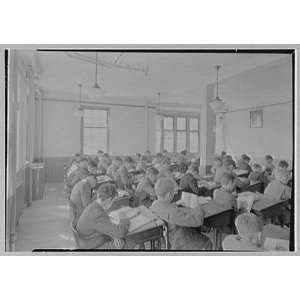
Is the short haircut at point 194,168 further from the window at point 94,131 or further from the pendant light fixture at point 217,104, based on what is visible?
the window at point 94,131

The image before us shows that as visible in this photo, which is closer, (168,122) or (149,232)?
(149,232)

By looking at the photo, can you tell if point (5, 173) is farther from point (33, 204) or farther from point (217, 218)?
point (217, 218)

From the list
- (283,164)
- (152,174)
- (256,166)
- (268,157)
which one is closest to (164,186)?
(152,174)

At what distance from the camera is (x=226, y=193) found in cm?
232

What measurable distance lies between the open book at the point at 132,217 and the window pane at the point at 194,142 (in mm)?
609

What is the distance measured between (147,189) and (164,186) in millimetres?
128

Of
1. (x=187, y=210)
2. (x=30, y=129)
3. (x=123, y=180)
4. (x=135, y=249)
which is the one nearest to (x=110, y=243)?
(x=135, y=249)

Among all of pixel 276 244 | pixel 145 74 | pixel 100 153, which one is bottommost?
pixel 276 244

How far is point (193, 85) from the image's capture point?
2330 mm

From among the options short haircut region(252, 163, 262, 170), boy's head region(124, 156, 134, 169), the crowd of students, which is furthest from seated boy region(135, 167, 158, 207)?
short haircut region(252, 163, 262, 170)

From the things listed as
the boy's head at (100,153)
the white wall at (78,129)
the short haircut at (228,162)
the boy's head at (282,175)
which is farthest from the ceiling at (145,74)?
the boy's head at (282,175)

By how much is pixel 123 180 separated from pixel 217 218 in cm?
76

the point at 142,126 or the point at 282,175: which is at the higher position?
the point at 142,126

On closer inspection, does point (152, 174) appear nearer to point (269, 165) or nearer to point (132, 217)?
point (132, 217)
